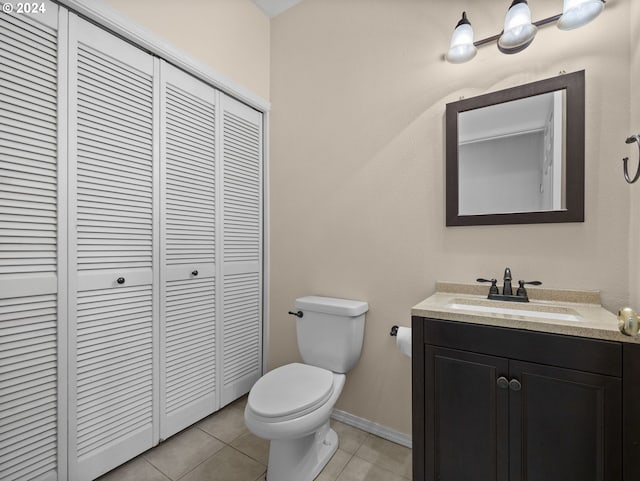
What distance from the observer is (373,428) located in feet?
5.88

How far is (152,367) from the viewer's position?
1610 millimetres

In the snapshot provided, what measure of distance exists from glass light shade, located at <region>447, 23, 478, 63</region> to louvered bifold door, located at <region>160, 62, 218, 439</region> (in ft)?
4.59

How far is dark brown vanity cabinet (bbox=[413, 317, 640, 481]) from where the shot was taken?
90 centimetres

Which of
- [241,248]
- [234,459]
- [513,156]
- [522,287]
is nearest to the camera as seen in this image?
[522,287]

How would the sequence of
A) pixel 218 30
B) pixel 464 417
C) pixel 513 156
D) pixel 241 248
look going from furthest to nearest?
pixel 241 248 → pixel 218 30 → pixel 513 156 → pixel 464 417

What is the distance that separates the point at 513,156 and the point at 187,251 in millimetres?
1789

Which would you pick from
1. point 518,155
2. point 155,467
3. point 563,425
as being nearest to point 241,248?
point 155,467

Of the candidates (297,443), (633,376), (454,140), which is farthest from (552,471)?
(454,140)

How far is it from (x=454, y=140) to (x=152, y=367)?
197 cm

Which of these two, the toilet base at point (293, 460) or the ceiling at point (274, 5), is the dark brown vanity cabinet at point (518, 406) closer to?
the toilet base at point (293, 460)

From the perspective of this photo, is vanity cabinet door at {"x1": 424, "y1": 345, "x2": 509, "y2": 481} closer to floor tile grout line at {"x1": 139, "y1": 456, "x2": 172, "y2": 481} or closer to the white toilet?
the white toilet

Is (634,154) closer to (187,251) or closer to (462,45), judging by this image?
(462,45)

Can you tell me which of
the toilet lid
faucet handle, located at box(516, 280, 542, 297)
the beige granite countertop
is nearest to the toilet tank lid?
the toilet lid

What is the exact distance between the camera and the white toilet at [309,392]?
1273 millimetres
